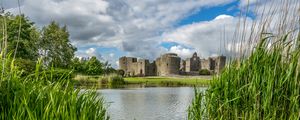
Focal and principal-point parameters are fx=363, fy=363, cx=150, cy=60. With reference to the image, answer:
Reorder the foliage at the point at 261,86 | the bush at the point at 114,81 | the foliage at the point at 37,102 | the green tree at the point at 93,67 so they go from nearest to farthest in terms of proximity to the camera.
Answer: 1. the foliage at the point at 37,102
2. the foliage at the point at 261,86
3. the bush at the point at 114,81
4. the green tree at the point at 93,67

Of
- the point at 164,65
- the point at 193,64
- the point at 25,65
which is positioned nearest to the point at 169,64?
the point at 164,65

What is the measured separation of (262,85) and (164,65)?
71.4 meters

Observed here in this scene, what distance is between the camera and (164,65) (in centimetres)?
7600

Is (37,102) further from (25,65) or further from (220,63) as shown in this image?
(25,65)

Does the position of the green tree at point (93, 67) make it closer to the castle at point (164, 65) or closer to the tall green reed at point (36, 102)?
the castle at point (164, 65)

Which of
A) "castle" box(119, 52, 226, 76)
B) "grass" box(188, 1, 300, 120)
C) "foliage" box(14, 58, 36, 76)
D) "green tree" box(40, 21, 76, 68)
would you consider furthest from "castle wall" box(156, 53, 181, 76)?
"grass" box(188, 1, 300, 120)

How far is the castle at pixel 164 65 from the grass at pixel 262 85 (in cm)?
6559

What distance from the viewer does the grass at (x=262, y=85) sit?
14.9 ft

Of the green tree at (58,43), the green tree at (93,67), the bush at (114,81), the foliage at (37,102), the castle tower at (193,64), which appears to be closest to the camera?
the foliage at (37,102)

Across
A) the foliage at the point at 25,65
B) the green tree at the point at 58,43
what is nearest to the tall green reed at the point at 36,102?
the foliage at the point at 25,65

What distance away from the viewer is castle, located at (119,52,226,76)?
74812 mm

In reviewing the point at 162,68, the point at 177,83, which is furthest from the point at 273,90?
the point at 162,68

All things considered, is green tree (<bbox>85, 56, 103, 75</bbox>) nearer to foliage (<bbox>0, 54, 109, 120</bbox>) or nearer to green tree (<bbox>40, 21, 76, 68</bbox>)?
green tree (<bbox>40, 21, 76, 68</bbox>)

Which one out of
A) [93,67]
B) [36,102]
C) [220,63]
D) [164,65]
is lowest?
[36,102]
